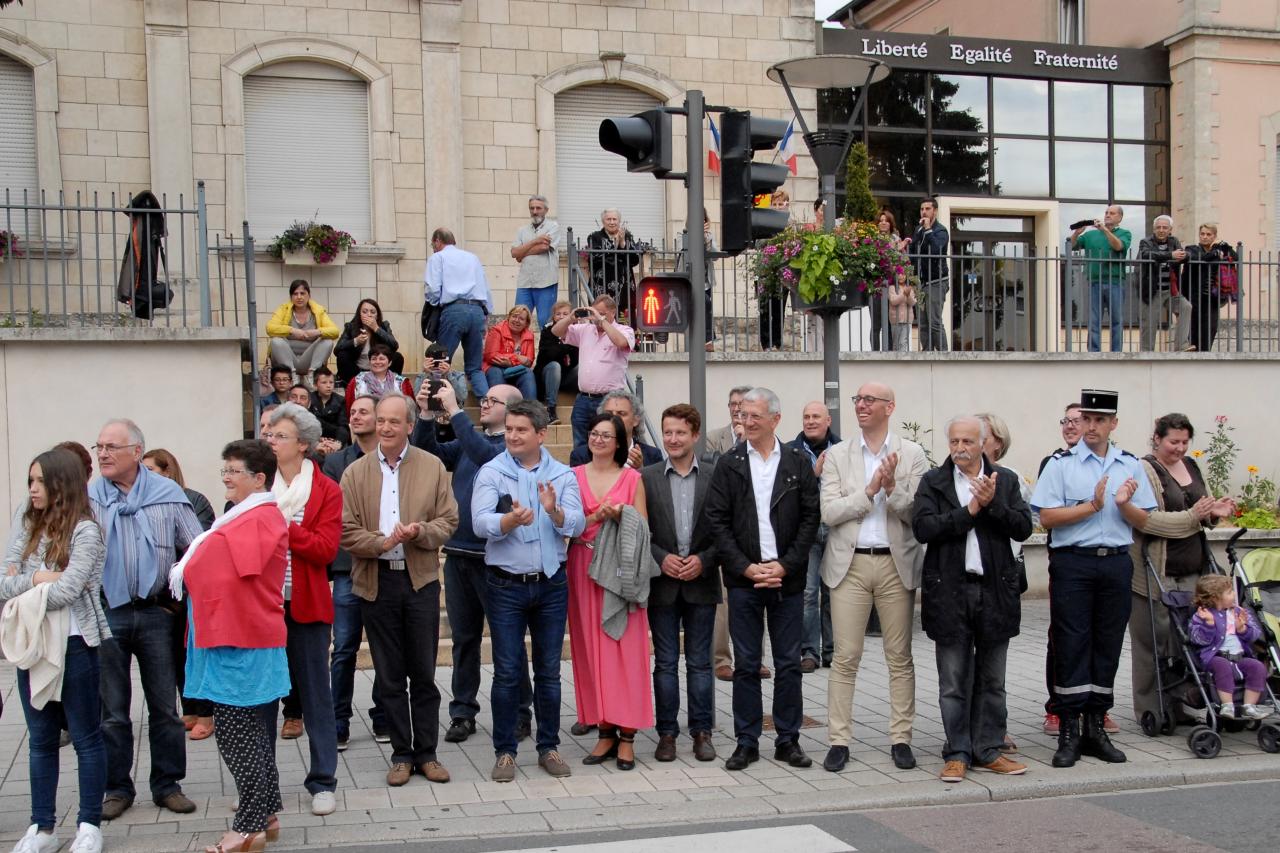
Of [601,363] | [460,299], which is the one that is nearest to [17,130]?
[460,299]

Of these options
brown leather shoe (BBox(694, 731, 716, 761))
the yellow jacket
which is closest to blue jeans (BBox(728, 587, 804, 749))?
brown leather shoe (BBox(694, 731, 716, 761))

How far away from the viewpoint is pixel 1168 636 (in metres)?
8.02

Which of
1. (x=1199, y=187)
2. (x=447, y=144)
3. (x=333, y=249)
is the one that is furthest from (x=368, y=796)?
(x=1199, y=187)

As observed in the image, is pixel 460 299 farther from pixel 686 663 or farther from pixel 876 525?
pixel 876 525

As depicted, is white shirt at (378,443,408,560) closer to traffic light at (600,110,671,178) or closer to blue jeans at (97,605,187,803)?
blue jeans at (97,605,187,803)

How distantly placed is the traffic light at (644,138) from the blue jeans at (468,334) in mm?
4394

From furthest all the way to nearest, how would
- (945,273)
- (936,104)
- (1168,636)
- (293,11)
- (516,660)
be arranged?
(936,104) < (293,11) < (945,273) < (1168,636) < (516,660)

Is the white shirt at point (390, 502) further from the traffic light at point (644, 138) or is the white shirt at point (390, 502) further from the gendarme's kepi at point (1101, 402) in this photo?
the gendarme's kepi at point (1101, 402)

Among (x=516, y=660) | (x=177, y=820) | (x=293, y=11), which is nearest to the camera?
(x=177, y=820)

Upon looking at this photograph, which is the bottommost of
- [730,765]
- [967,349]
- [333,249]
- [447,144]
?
[730,765]

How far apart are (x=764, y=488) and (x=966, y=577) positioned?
1207 millimetres

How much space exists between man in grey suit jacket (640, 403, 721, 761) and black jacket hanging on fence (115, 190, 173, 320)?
553 cm

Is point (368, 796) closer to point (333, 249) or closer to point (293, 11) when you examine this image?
point (333, 249)

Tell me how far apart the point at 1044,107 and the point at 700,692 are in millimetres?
15694
